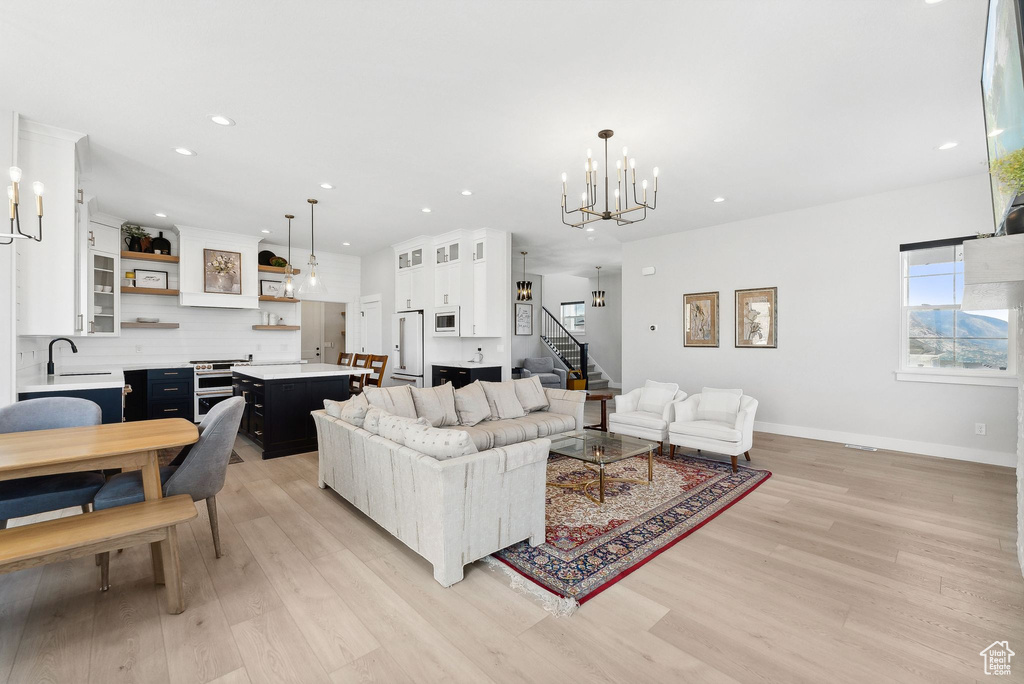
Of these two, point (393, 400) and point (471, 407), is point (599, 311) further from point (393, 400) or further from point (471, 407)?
point (393, 400)

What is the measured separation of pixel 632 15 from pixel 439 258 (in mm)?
5185

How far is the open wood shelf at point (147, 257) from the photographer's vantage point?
19.9 feet

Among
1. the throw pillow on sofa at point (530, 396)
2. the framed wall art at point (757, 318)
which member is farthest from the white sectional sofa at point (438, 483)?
the framed wall art at point (757, 318)

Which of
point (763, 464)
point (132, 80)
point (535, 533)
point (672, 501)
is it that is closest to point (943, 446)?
point (763, 464)

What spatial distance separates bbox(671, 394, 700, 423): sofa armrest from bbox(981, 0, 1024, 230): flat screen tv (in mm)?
3241

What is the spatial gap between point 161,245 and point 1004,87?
8470 millimetres

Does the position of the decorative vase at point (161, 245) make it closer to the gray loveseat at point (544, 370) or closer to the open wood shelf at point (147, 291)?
the open wood shelf at point (147, 291)

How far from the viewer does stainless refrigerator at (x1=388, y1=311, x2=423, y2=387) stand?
722cm

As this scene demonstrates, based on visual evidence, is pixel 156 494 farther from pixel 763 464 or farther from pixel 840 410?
pixel 840 410

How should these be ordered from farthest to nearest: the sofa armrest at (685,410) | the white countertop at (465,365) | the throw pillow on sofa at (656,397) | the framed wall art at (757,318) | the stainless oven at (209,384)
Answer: the white countertop at (465,365)
the stainless oven at (209,384)
the framed wall art at (757,318)
the throw pillow on sofa at (656,397)
the sofa armrest at (685,410)

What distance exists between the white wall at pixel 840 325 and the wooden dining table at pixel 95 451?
619 cm

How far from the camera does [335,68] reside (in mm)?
2680

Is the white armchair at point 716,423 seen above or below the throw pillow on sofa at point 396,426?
below

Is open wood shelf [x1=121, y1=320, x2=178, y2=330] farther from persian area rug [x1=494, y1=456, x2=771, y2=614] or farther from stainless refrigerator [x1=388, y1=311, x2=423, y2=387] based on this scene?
persian area rug [x1=494, y1=456, x2=771, y2=614]
